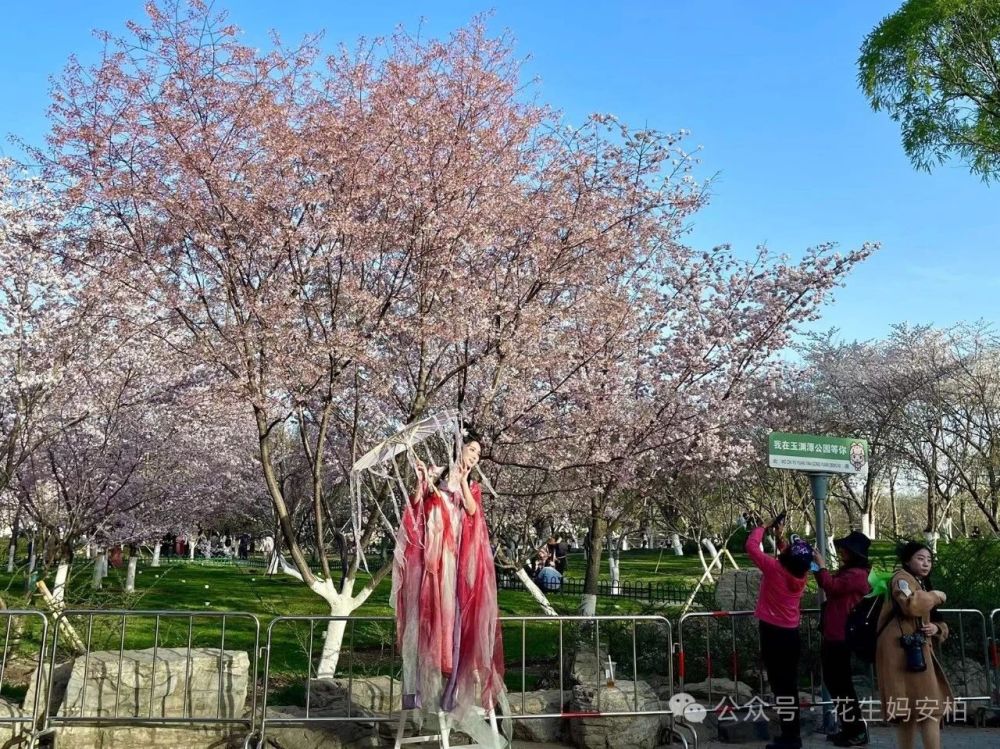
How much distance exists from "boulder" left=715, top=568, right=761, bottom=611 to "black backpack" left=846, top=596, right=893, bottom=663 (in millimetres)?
6010

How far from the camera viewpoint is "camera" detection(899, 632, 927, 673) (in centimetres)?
556

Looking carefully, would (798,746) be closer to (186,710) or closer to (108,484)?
(186,710)

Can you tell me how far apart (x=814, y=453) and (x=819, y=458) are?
0.21ft

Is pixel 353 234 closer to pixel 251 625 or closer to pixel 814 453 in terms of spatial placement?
pixel 814 453

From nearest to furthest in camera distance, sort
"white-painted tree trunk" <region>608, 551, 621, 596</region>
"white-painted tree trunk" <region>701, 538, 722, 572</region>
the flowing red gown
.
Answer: the flowing red gown
"white-painted tree trunk" <region>701, 538, 722, 572</region>
"white-painted tree trunk" <region>608, 551, 621, 596</region>

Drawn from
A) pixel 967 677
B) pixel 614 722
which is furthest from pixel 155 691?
pixel 967 677

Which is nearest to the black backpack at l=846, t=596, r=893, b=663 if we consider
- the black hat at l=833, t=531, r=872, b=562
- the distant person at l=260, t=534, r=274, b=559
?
the black hat at l=833, t=531, r=872, b=562

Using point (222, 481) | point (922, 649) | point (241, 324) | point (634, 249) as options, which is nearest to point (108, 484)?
point (222, 481)

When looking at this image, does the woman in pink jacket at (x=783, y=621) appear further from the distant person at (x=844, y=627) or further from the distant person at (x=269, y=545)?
the distant person at (x=269, y=545)

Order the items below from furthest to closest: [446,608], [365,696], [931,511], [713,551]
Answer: [931,511]
[713,551]
[365,696]
[446,608]

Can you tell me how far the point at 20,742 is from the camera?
6.49 m

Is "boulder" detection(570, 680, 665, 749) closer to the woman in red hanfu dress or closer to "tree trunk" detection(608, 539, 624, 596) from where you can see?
the woman in red hanfu dress

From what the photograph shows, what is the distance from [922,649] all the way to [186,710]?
17.6 feet

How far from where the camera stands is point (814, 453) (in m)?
7.63
